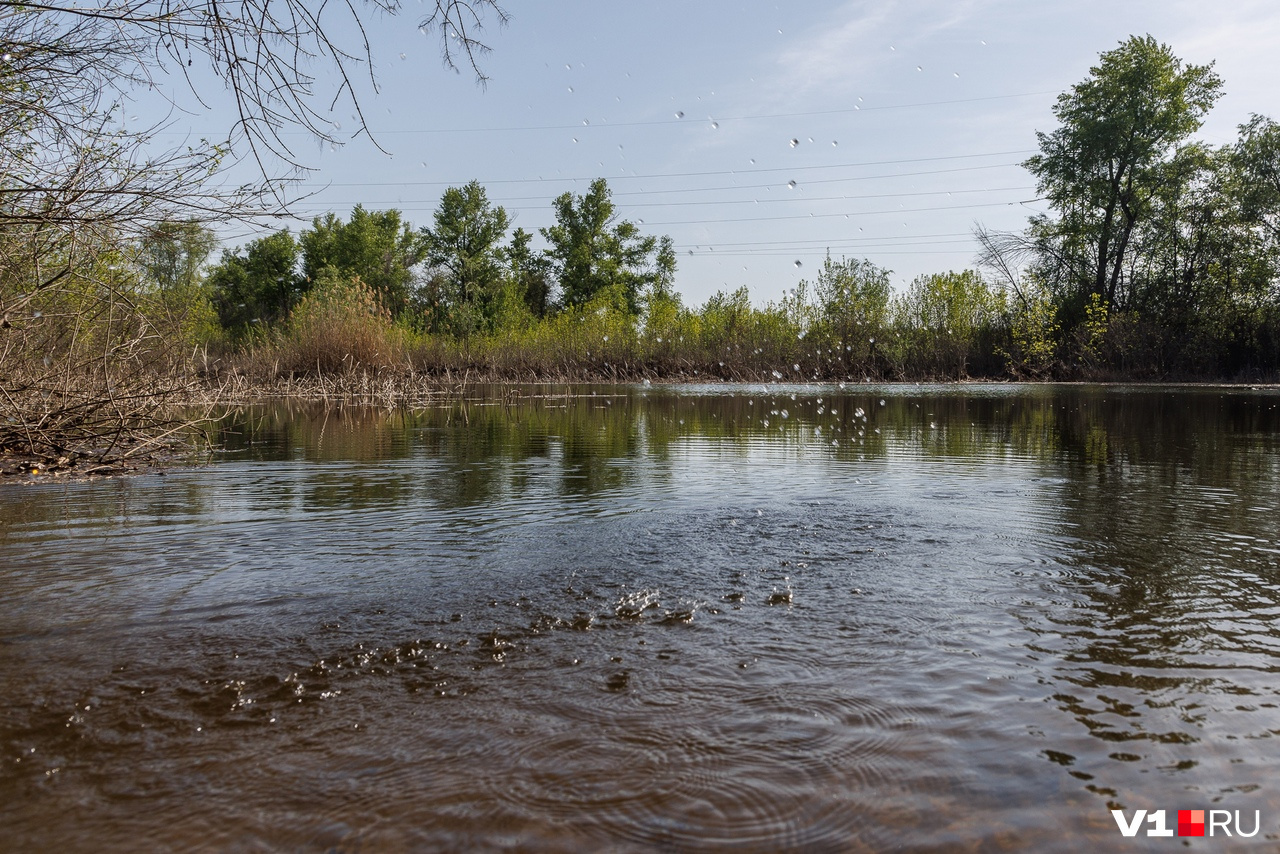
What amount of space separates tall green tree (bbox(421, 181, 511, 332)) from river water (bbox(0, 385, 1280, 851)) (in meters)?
61.0

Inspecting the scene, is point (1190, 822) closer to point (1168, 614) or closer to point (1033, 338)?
point (1168, 614)

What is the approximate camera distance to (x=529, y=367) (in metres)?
36.6

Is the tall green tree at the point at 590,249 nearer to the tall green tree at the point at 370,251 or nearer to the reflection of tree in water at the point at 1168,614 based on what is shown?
the tall green tree at the point at 370,251

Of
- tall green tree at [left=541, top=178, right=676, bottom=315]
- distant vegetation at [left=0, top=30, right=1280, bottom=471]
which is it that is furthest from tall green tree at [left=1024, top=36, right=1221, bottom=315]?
tall green tree at [left=541, top=178, right=676, bottom=315]

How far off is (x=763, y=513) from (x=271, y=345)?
77.7ft

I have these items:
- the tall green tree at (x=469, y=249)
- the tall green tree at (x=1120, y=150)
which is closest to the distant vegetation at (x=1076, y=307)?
the tall green tree at (x=1120, y=150)

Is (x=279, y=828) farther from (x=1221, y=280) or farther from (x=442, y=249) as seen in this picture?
(x=442, y=249)

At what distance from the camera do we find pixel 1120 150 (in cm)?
4094

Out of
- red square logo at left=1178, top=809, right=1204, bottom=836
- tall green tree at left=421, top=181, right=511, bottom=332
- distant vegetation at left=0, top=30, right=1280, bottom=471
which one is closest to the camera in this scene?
red square logo at left=1178, top=809, right=1204, bottom=836

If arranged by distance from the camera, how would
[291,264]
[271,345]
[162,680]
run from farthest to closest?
1. [291,264]
2. [271,345]
3. [162,680]

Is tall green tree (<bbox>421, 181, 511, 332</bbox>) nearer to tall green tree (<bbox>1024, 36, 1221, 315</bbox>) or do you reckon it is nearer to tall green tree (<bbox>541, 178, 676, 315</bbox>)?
tall green tree (<bbox>541, 178, 676, 315</bbox>)

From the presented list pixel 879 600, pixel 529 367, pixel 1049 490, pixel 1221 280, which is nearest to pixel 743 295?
pixel 529 367

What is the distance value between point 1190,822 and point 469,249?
69.7 metres

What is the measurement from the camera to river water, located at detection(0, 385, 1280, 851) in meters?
2.15
